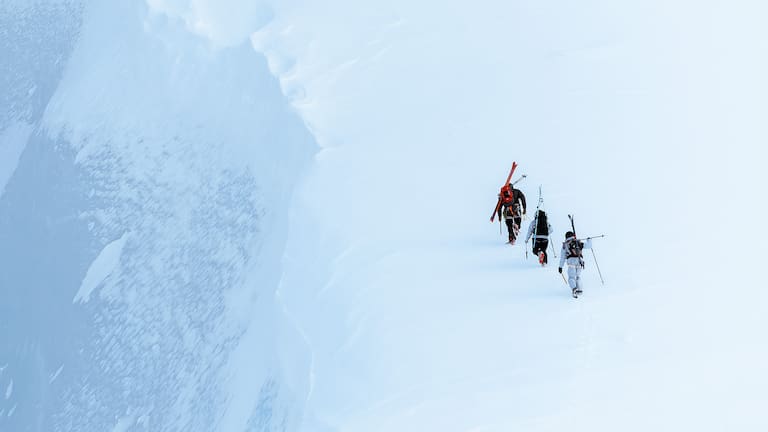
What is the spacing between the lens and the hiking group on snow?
1227 centimetres

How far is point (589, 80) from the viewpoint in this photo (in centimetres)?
2075

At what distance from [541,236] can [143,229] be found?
36.1ft

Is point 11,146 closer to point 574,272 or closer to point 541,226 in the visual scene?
point 541,226

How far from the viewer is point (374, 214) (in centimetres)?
1598

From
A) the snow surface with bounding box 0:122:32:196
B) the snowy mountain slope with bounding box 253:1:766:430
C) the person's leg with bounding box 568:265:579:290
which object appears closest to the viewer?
the snowy mountain slope with bounding box 253:1:766:430

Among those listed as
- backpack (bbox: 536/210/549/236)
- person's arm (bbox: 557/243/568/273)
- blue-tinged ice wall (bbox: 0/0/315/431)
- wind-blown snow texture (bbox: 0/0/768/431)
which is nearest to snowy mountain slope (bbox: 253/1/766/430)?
wind-blown snow texture (bbox: 0/0/768/431)

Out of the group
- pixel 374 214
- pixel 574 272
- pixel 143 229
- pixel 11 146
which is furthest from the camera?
pixel 11 146

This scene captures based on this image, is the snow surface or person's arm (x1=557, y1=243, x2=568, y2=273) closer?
person's arm (x1=557, y1=243, x2=568, y2=273)

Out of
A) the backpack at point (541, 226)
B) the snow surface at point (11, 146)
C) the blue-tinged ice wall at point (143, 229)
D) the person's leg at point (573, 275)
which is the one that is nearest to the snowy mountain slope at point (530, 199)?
the person's leg at point (573, 275)

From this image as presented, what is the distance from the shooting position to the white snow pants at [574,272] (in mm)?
12258

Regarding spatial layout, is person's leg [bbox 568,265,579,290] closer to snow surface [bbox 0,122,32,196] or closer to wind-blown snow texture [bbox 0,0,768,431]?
wind-blown snow texture [bbox 0,0,768,431]

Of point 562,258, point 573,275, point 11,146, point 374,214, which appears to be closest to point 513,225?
point 562,258

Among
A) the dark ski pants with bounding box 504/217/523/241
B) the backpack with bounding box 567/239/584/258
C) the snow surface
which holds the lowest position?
the snow surface

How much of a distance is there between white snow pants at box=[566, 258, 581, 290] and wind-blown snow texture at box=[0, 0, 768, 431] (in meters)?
0.31
